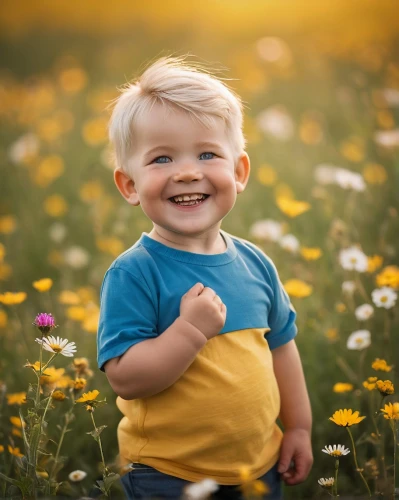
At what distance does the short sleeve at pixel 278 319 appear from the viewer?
1727 mm

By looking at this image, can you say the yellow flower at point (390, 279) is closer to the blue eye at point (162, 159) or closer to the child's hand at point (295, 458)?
the child's hand at point (295, 458)

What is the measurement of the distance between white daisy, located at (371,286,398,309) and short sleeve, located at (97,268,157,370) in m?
0.83

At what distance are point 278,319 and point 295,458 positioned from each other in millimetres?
337

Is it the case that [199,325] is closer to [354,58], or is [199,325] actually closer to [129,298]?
[129,298]

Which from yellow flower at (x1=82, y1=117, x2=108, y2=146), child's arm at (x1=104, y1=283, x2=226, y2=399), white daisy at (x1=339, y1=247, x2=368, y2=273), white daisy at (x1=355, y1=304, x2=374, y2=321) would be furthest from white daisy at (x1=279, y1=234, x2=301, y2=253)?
yellow flower at (x1=82, y1=117, x2=108, y2=146)

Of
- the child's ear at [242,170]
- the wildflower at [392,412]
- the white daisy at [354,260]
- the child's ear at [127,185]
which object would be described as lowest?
the wildflower at [392,412]

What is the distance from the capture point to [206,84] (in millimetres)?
1597

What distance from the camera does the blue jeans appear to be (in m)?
1.52

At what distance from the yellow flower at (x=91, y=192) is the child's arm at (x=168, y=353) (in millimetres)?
1934

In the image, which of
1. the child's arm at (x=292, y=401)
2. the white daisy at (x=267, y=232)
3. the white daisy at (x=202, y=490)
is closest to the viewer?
the white daisy at (x=202, y=490)

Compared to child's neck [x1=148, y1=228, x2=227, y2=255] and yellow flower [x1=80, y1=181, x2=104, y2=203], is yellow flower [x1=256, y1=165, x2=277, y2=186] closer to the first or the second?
yellow flower [x1=80, y1=181, x2=104, y2=203]

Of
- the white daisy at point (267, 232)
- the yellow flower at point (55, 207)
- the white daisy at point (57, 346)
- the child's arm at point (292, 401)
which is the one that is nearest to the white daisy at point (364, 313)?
the child's arm at point (292, 401)

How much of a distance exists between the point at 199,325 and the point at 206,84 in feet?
1.76

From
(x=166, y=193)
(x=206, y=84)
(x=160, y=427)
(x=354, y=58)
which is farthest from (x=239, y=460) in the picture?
(x=354, y=58)
